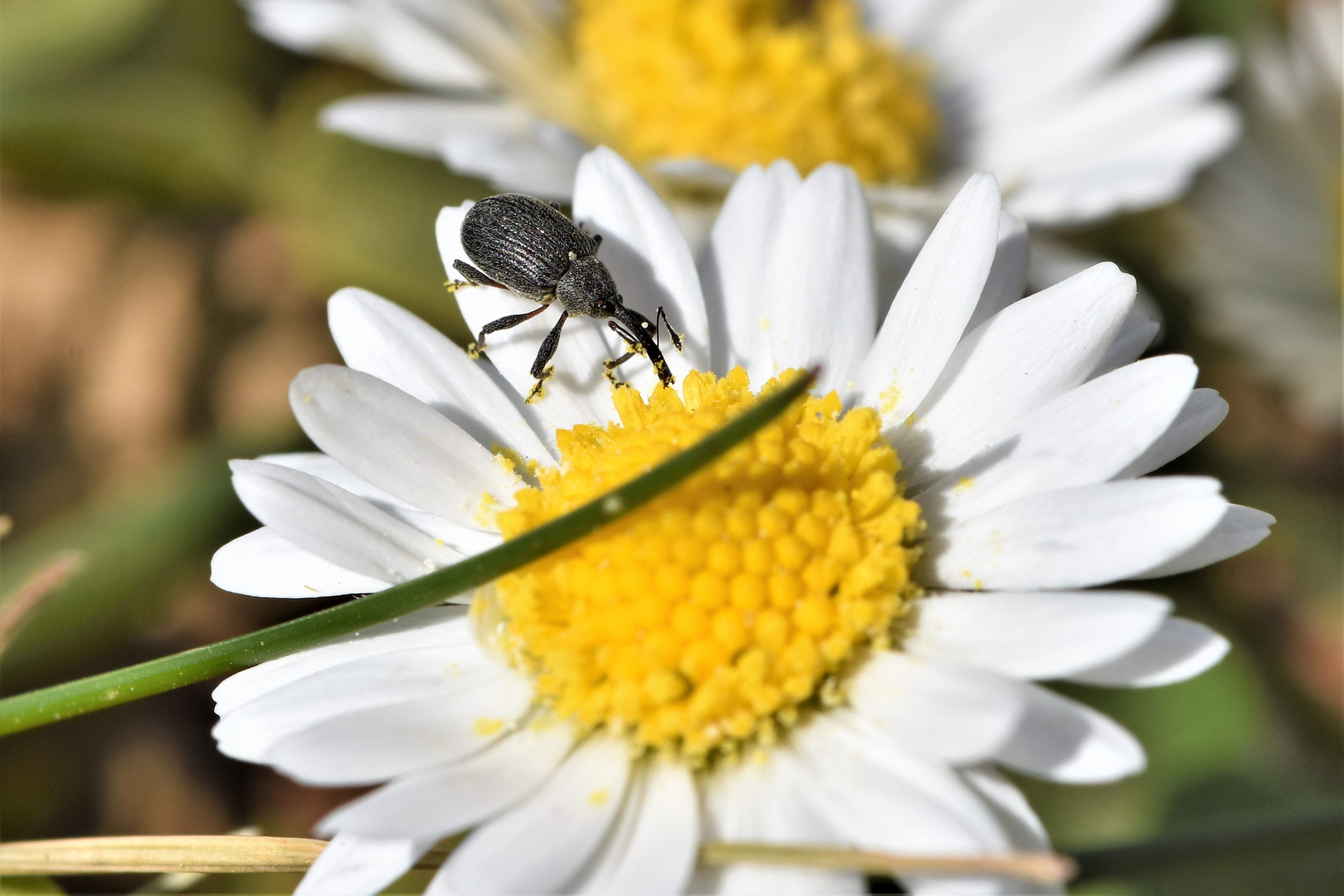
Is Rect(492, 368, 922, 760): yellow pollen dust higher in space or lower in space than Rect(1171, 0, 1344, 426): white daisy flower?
lower

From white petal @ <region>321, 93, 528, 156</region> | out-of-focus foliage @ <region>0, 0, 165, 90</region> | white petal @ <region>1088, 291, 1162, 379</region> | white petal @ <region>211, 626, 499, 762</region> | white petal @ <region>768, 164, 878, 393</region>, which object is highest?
out-of-focus foliage @ <region>0, 0, 165, 90</region>

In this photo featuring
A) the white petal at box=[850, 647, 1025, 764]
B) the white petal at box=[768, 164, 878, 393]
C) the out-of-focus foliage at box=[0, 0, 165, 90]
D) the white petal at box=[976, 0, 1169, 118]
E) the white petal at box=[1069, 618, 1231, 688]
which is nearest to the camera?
the white petal at box=[850, 647, 1025, 764]

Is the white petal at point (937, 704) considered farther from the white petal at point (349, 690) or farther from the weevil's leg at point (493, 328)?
the weevil's leg at point (493, 328)

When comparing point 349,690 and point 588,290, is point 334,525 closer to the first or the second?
point 349,690

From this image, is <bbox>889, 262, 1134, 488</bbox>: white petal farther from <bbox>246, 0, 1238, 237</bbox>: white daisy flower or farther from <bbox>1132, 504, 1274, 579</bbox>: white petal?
<bbox>246, 0, 1238, 237</bbox>: white daisy flower

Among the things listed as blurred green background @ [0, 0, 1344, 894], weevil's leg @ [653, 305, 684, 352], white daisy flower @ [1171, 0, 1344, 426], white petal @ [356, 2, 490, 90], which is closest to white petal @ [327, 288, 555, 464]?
weevil's leg @ [653, 305, 684, 352]

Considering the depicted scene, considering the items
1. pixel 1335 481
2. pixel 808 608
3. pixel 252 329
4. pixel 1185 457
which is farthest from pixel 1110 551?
pixel 252 329

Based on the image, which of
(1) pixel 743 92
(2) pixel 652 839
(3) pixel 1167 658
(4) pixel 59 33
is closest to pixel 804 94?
(1) pixel 743 92

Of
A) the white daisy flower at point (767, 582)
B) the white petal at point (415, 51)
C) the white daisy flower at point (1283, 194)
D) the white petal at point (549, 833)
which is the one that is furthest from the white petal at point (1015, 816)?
the white daisy flower at point (1283, 194)
